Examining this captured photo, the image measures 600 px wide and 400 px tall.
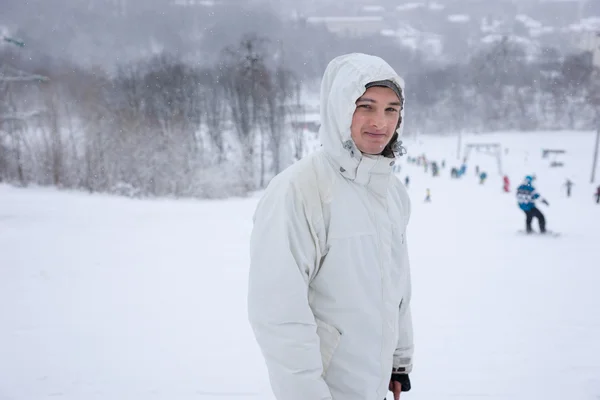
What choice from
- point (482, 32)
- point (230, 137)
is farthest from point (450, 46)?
point (230, 137)

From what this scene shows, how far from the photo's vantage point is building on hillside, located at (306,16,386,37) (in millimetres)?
76188

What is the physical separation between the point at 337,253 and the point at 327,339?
0.31 metres

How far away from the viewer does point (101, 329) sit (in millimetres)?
4211

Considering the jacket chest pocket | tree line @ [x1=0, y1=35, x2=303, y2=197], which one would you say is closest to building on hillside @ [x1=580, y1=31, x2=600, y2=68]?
tree line @ [x1=0, y1=35, x2=303, y2=197]

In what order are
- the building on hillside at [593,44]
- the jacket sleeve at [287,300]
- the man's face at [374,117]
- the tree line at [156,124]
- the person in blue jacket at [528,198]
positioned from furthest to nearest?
1. the building on hillside at [593,44]
2. the tree line at [156,124]
3. the person in blue jacket at [528,198]
4. the man's face at [374,117]
5. the jacket sleeve at [287,300]

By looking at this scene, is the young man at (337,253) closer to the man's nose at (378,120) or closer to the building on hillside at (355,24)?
the man's nose at (378,120)

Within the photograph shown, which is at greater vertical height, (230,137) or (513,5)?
(513,5)

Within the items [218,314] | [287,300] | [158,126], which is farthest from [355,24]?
[287,300]

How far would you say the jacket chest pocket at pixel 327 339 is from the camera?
4.93 ft

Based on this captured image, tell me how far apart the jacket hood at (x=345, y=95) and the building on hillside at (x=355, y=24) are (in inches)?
3029

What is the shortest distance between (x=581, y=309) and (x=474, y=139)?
1993 inches

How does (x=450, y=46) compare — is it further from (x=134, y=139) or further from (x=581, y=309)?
(x=581, y=309)

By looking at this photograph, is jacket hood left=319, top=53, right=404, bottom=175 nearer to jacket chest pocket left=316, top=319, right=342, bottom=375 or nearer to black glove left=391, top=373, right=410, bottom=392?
jacket chest pocket left=316, top=319, right=342, bottom=375

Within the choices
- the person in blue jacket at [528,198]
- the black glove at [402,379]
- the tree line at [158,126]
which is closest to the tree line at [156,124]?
the tree line at [158,126]
